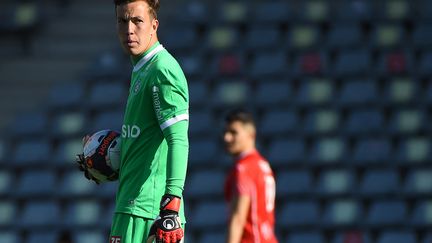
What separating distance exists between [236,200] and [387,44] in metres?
6.28

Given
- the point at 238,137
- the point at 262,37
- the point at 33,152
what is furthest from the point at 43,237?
the point at 238,137

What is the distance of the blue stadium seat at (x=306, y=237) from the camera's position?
1088 cm

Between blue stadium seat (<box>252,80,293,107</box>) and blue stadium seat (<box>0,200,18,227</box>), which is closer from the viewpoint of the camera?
blue stadium seat (<box>0,200,18,227</box>)

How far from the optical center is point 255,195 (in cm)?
648

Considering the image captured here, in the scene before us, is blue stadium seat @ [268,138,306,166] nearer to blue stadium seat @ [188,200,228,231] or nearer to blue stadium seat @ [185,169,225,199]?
blue stadium seat @ [185,169,225,199]

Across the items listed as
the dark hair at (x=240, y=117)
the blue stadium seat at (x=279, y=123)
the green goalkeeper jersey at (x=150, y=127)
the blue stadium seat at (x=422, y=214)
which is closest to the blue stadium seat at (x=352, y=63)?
the blue stadium seat at (x=279, y=123)

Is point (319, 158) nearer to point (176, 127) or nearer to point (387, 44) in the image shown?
point (387, 44)

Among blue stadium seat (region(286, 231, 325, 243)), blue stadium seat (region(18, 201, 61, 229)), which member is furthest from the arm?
blue stadium seat (region(18, 201, 61, 229))

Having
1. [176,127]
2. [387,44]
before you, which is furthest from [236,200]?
[387,44]

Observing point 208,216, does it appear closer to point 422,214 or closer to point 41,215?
point 41,215

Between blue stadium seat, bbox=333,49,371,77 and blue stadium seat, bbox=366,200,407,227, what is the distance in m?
1.80

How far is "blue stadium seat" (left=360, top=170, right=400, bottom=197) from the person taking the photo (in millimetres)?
11130

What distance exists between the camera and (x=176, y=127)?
400 centimetres

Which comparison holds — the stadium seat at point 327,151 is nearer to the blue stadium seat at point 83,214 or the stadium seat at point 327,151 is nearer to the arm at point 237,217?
the blue stadium seat at point 83,214
